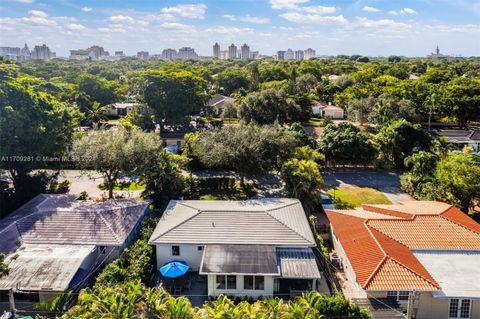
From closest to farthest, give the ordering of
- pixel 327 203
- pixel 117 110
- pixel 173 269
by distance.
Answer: pixel 173 269 → pixel 327 203 → pixel 117 110

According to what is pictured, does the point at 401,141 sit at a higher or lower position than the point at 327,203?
higher

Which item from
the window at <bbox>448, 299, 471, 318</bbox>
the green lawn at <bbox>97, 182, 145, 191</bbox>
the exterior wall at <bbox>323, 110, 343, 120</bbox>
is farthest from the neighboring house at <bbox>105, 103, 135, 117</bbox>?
the window at <bbox>448, 299, 471, 318</bbox>

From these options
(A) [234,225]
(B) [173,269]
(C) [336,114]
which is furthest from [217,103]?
(B) [173,269]

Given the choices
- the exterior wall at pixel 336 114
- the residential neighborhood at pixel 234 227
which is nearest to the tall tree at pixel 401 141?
the residential neighborhood at pixel 234 227

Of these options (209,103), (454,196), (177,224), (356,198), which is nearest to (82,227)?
(177,224)

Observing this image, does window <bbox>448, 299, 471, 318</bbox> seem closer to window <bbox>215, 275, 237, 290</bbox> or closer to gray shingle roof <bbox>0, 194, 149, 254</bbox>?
window <bbox>215, 275, 237, 290</bbox>

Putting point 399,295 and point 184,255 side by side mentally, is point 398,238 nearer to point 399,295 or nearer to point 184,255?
point 399,295

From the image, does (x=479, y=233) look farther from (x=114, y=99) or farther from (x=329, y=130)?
(x=114, y=99)

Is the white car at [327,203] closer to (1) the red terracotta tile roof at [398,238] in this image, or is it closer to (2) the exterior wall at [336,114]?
(1) the red terracotta tile roof at [398,238]
